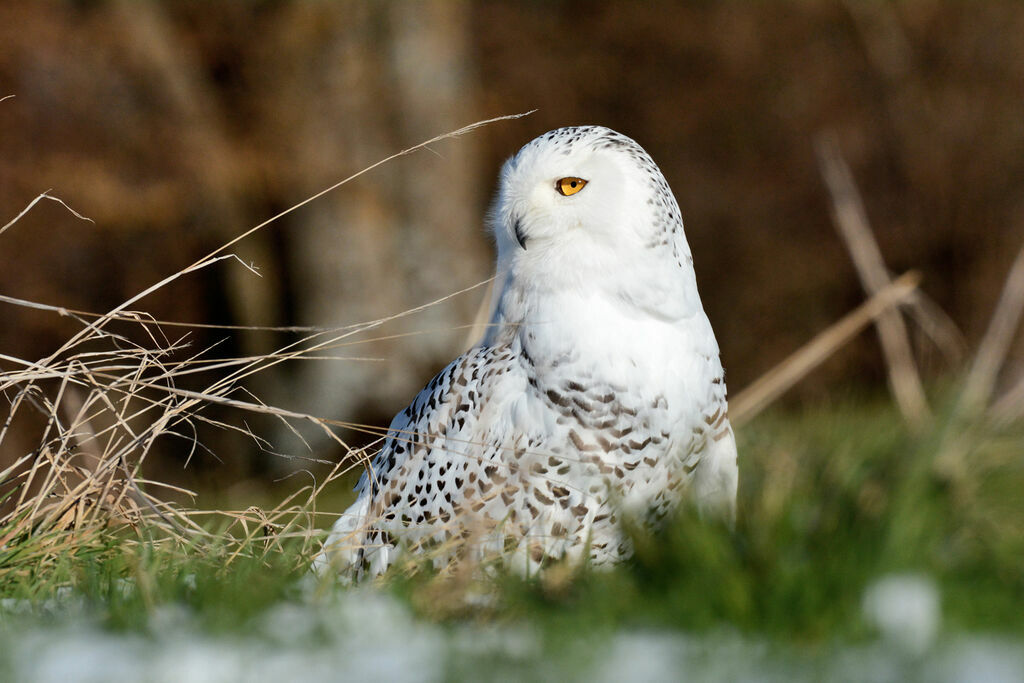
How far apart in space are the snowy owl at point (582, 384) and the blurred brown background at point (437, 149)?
3.98 m

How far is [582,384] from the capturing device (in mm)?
2521

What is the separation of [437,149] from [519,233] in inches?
229

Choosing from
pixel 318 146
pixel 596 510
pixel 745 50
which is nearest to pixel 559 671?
pixel 596 510

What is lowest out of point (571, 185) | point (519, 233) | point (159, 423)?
point (159, 423)

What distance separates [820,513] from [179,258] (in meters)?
10.8

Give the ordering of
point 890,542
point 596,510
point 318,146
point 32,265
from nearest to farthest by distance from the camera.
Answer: point 890,542 → point 596,510 → point 318,146 → point 32,265

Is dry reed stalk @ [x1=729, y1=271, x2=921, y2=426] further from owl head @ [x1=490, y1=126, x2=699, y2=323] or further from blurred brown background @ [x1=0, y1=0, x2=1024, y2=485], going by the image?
blurred brown background @ [x1=0, y1=0, x2=1024, y2=485]

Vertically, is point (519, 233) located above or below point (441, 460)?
above

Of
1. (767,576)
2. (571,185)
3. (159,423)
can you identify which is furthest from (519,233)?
(767,576)

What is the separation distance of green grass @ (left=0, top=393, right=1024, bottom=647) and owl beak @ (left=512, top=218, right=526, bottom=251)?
0.87 meters

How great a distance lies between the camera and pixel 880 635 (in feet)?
5.28

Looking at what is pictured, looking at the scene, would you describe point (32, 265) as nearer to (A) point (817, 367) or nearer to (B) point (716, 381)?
(A) point (817, 367)

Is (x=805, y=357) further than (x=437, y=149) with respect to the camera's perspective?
No

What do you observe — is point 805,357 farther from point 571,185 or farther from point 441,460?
point 441,460
